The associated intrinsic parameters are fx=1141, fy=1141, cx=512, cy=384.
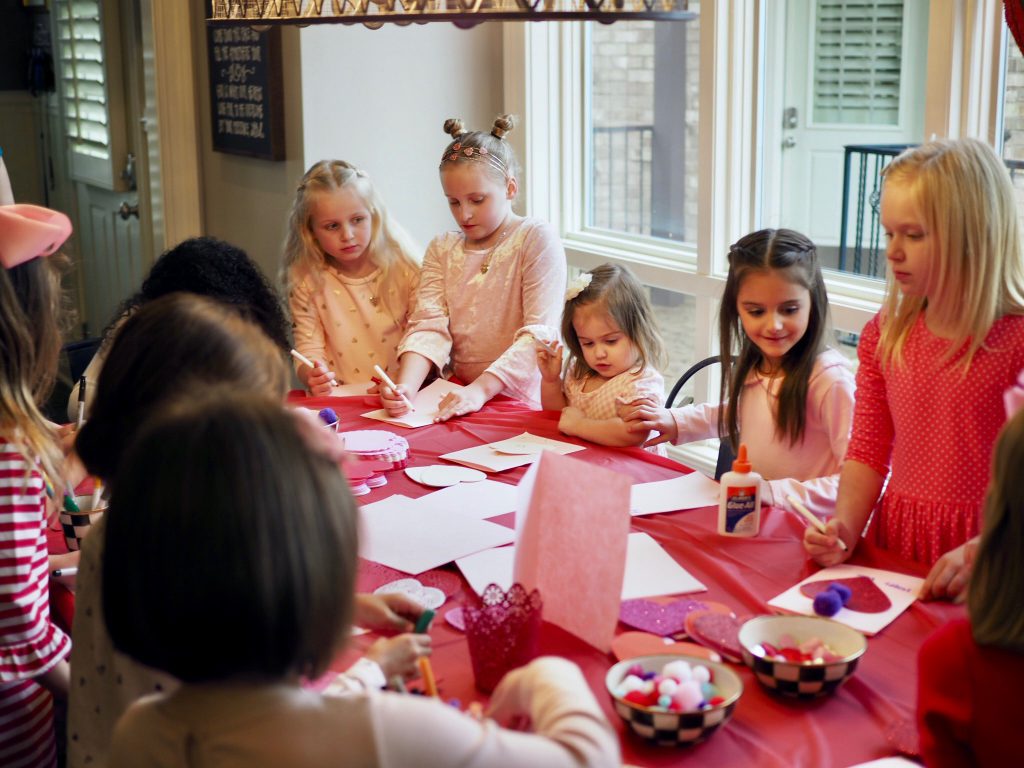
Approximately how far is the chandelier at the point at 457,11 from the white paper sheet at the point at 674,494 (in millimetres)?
778

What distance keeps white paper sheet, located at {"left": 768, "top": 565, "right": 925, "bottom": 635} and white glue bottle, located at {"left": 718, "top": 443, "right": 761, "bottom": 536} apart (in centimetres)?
15

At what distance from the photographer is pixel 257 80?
A: 380 centimetres

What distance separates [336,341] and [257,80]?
1.26 meters

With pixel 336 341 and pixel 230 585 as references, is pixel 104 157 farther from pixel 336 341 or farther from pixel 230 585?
pixel 230 585

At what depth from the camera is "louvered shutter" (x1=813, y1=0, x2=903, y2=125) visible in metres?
3.27

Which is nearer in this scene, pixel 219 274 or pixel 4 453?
pixel 4 453

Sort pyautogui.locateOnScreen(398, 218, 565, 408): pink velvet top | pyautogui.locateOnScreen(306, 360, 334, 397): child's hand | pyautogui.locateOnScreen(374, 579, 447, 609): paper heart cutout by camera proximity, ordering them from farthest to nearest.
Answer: pyautogui.locateOnScreen(398, 218, 565, 408): pink velvet top → pyautogui.locateOnScreen(306, 360, 334, 397): child's hand → pyautogui.locateOnScreen(374, 579, 447, 609): paper heart cutout

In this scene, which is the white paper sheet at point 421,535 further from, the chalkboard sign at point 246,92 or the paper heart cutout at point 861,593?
the chalkboard sign at point 246,92

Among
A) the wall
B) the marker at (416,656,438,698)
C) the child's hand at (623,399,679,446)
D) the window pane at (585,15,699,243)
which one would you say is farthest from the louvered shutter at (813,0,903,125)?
the marker at (416,656,438,698)

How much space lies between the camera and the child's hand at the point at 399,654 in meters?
1.24

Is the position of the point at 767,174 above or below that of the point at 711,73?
below

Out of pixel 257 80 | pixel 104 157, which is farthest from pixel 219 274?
pixel 104 157

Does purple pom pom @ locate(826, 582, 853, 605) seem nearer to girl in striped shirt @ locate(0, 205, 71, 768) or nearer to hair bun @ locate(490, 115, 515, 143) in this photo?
girl in striped shirt @ locate(0, 205, 71, 768)

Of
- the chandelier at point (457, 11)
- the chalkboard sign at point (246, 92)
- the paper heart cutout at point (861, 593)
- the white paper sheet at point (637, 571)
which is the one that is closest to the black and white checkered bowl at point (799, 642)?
the paper heart cutout at point (861, 593)
